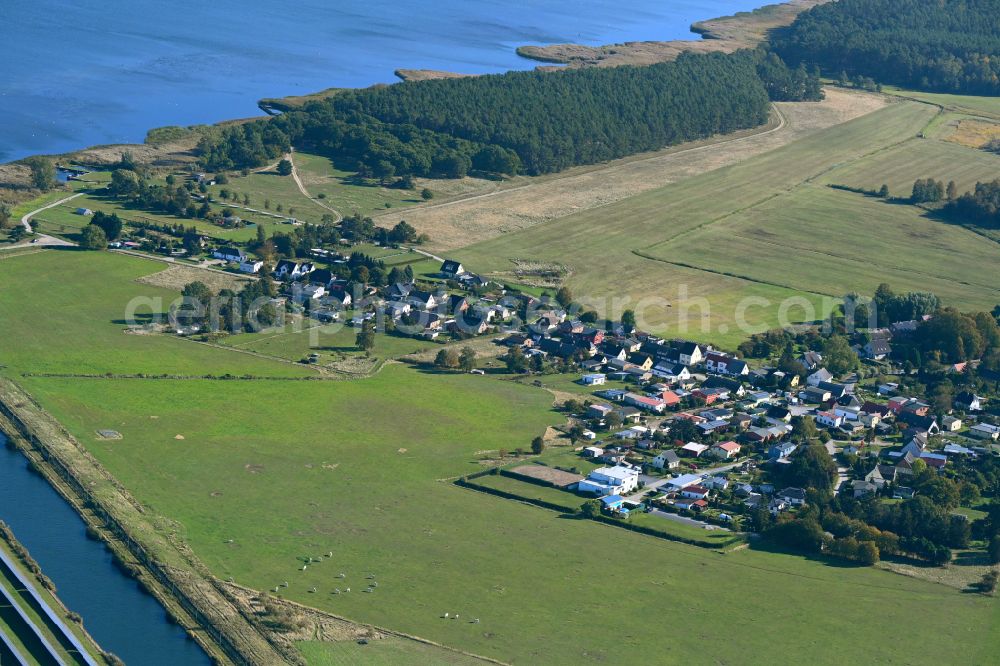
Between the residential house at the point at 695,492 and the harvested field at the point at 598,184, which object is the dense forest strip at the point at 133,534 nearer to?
the residential house at the point at 695,492

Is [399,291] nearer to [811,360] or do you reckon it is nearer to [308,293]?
[308,293]

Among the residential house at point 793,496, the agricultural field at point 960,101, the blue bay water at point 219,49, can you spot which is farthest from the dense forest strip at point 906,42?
the residential house at point 793,496

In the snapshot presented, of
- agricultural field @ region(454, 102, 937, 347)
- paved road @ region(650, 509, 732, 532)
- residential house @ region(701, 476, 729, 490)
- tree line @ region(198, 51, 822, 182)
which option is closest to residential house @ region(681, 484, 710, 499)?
residential house @ region(701, 476, 729, 490)

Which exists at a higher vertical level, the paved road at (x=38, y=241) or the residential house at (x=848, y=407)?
the paved road at (x=38, y=241)

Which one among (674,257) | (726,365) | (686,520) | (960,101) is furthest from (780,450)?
(960,101)

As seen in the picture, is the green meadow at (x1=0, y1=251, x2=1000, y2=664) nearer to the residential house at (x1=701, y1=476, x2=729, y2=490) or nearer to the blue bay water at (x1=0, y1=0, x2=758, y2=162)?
the residential house at (x1=701, y1=476, x2=729, y2=490)

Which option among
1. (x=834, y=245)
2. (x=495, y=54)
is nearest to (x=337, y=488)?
(x=834, y=245)

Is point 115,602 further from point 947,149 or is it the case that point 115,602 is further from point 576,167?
point 947,149

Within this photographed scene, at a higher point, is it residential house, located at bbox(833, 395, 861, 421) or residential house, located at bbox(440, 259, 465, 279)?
residential house, located at bbox(440, 259, 465, 279)
